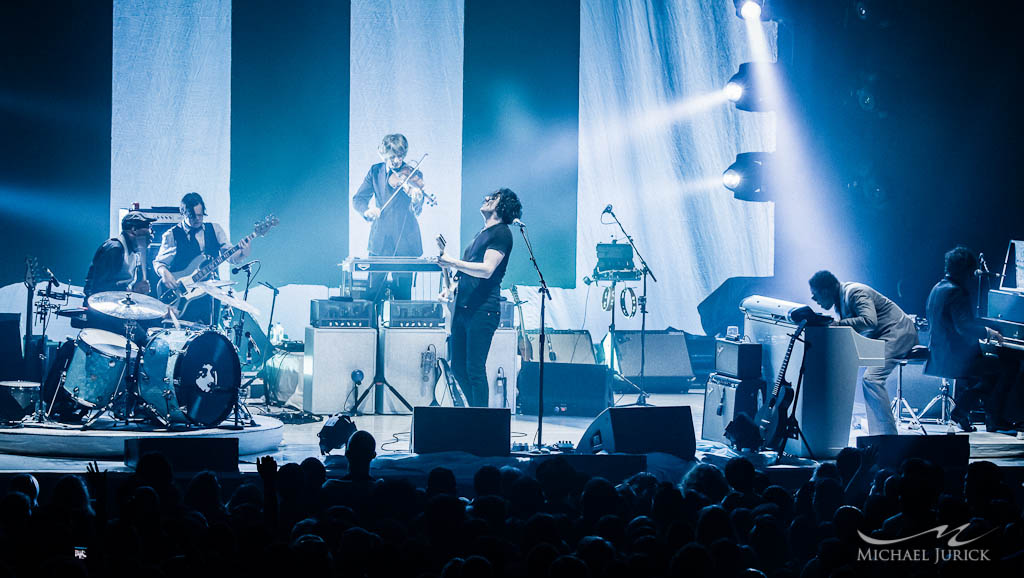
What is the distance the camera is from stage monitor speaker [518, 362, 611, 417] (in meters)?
9.87

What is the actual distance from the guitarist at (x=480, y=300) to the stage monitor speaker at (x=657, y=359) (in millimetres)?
4219

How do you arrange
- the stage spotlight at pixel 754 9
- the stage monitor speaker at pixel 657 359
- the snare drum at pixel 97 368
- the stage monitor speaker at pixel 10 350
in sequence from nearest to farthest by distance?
the snare drum at pixel 97 368 → the stage monitor speaker at pixel 10 350 → the stage spotlight at pixel 754 9 → the stage monitor speaker at pixel 657 359

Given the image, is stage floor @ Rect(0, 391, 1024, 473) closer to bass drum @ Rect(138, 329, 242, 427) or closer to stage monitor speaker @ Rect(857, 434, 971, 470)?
bass drum @ Rect(138, 329, 242, 427)

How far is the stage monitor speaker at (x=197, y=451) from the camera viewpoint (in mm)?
5484

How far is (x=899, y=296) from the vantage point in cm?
1078

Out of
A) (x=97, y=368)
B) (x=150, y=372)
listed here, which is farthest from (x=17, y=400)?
(x=150, y=372)

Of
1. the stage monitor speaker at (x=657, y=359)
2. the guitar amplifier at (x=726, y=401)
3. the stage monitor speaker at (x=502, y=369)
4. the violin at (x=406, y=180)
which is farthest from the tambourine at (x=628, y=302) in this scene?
the guitar amplifier at (x=726, y=401)

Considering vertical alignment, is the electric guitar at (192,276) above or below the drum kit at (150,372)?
above

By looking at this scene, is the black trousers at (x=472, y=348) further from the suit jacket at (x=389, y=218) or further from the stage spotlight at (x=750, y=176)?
the stage spotlight at (x=750, y=176)

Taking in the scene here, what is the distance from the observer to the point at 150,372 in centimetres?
727

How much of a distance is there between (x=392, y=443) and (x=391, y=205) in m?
2.93

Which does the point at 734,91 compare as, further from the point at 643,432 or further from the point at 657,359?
the point at 643,432

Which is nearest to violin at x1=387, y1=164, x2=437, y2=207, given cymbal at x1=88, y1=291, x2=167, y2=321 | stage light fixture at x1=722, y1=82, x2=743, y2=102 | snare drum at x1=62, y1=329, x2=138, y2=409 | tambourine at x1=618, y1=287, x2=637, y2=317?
tambourine at x1=618, y1=287, x2=637, y2=317

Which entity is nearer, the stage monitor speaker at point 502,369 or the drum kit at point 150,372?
the drum kit at point 150,372
